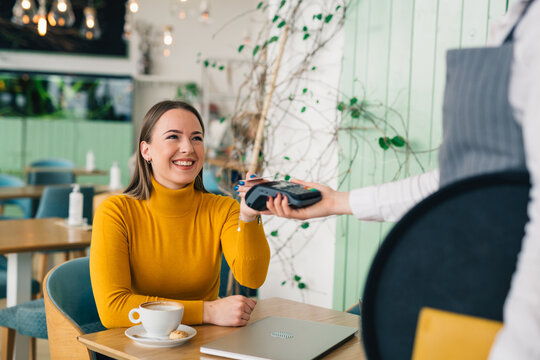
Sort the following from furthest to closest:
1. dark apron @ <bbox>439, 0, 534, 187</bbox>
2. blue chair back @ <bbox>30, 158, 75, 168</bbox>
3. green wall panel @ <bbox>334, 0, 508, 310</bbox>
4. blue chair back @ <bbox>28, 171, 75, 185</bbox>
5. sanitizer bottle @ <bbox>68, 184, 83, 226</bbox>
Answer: blue chair back @ <bbox>30, 158, 75, 168</bbox>, blue chair back @ <bbox>28, 171, 75, 185</bbox>, sanitizer bottle @ <bbox>68, 184, 83, 226</bbox>, green wall panel @ <bbox>334, 0, 508, 310</bbox>, dark apron @ <bbox>439, 0, 534, 187</bbox>

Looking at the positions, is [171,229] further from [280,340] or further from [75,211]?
[75,211]

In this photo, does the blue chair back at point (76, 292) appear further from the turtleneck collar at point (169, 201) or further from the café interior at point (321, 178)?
the turtleneck collar at point (169, 201)

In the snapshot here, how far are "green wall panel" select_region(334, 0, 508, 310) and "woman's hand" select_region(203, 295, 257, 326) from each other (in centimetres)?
126

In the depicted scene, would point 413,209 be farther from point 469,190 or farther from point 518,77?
point 518,77

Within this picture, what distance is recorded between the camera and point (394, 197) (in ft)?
3.07

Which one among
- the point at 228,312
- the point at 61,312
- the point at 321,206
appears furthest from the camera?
the point at 61,312

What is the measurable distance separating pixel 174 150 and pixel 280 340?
808 millimetres

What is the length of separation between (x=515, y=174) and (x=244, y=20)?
340 inches

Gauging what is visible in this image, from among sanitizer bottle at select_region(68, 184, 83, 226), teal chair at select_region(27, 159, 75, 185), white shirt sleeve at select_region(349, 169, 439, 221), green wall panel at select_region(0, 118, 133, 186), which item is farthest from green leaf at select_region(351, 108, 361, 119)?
green wall panel at select_region(0, 118, 133, 186)

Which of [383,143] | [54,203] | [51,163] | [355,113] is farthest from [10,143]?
[383,143]

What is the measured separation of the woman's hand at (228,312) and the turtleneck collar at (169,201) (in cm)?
43

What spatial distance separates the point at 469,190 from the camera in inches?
22.7

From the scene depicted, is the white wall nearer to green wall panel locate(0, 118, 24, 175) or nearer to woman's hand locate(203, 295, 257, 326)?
woman's hand locate(203, 295, 257, 326)

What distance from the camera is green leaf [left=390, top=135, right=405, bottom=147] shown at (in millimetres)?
2482
